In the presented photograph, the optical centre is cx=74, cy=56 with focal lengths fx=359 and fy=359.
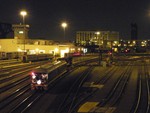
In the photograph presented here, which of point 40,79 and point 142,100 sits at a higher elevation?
point 40,79

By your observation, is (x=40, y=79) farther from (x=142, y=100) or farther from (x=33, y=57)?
(x=33, y=57)

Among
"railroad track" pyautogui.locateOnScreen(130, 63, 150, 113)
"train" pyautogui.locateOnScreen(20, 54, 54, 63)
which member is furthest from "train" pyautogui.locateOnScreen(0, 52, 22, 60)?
"railroad track" pyautogui.locateOnScreen(130, 63, 150, 113)

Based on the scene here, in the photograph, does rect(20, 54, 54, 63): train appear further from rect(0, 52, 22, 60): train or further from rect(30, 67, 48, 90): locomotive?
rect(30, 67, 48, 90): locomotive

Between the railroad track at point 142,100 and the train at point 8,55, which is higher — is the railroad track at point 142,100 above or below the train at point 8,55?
below

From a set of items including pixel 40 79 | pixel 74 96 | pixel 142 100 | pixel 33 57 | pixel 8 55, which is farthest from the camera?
pixel 8 55

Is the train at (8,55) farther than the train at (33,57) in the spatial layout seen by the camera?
Yes

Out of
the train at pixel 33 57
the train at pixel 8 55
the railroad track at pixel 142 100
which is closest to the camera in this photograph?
the railroad track at pixel 142 100

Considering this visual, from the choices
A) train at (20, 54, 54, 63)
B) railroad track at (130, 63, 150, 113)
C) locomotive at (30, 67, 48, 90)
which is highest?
train at (20, 54, 54, 63)

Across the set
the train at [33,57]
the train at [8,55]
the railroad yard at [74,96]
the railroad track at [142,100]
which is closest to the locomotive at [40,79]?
the railroad yard at [74,96]

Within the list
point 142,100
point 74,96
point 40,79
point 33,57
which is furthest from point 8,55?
point 142,100

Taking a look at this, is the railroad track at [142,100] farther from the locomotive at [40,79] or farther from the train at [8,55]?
the train at [8,55]

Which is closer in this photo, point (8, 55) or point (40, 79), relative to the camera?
point (40, 79)

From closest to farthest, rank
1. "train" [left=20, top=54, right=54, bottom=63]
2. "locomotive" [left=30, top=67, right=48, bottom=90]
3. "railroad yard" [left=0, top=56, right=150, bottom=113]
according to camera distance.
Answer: "railroad yard" [left=0, top=56, right=150, bottom=113] < "locomotive" [left=30, top=67, right=48, bottom=90] < "train" [left=20, top=54, right=54, bottom=63]

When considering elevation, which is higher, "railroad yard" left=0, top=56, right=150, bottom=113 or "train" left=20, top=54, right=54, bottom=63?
"train" left=20, top=54, right=54, bottom=63
